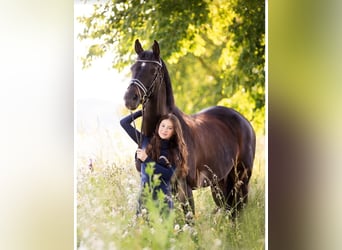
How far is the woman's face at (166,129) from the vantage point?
71.9 inches

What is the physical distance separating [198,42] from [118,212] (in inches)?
28.4

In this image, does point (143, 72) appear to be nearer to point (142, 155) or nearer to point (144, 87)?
point (144, 87)

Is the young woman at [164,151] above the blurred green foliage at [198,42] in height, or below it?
below

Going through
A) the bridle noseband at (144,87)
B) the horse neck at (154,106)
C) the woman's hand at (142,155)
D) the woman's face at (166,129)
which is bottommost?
the woman's hand at (142,155)

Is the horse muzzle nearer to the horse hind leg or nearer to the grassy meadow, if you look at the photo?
the grassy meadow

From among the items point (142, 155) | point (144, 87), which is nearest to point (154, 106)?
point (144, 87)

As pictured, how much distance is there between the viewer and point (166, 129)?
1.83 m

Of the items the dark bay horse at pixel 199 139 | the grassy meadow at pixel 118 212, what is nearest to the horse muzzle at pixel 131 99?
the dark bay horse at pixel 199 139

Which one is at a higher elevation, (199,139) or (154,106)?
(154,106)

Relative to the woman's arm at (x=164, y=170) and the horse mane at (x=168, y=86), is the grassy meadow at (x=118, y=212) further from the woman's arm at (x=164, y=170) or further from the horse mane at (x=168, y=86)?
the horse mane at (x=168, y=86)
